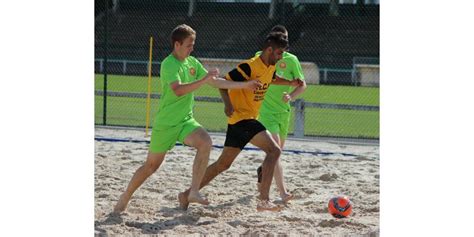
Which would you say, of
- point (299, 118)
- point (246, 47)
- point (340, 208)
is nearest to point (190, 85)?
point (340, 208)

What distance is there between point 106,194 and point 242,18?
45.7 feet

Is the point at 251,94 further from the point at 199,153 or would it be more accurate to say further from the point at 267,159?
the point at 199,153

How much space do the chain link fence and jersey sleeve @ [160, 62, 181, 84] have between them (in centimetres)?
764

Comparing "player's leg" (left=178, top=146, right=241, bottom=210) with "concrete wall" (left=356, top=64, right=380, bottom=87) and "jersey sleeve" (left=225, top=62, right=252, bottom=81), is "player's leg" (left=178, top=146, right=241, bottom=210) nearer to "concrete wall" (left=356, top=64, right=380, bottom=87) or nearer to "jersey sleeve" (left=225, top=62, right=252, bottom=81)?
"jersey sleeve" (left=225, top=62, right=252, bottom=81)

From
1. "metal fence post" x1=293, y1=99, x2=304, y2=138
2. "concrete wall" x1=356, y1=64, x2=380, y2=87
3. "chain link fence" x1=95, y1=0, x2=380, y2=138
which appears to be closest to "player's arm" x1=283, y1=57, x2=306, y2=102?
"metal fence post" x1=293, y1=99, x2=304, y2=138

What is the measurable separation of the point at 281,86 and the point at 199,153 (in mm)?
1616

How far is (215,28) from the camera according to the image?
21141 mm

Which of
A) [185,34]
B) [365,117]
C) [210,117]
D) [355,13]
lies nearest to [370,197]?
[185,34]

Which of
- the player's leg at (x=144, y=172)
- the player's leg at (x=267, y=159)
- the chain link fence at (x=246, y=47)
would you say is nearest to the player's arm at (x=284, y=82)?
the player's leg at (x=267, y=159)

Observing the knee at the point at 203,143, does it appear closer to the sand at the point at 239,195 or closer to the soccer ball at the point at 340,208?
the sand at the point at 239,195

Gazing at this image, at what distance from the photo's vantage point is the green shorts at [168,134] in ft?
20.6

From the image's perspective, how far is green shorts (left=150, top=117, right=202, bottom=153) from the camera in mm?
6273

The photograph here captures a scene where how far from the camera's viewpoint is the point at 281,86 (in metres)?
7.64

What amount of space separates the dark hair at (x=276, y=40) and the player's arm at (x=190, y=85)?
0.68 meters
